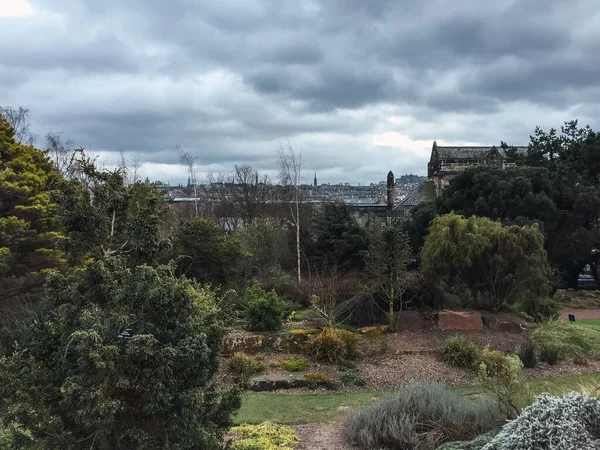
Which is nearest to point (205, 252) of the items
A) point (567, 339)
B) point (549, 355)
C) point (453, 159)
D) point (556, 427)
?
point (549, 355)

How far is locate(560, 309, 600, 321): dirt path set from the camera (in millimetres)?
20141

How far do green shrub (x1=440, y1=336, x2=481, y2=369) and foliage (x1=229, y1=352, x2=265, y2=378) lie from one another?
12.5 ft

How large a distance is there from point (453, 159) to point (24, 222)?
42807 mm

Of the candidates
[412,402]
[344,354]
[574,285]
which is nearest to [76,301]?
[412,402]

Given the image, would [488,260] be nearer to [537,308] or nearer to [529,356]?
[537,308]

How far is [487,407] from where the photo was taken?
20.6 feet

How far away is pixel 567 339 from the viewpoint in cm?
1159

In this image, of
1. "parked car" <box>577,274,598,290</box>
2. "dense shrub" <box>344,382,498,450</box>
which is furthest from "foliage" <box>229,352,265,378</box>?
"parked car" <box>577,274,598,290</box>

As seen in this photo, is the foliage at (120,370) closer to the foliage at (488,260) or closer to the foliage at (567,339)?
the foliage at (567,339)

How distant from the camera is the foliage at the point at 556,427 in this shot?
3.89m

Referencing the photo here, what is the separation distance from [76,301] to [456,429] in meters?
4.59

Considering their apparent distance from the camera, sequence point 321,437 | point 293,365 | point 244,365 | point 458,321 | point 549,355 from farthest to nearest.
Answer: point 458,321 < point 549,355 < point 293,365 < point 244,365 < point 321,437

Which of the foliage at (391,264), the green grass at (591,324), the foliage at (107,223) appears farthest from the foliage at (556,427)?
the green grass at (591,324)

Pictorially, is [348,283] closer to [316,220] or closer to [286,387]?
[286,387]
